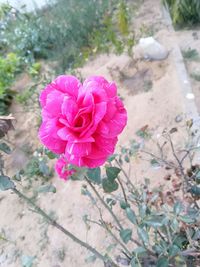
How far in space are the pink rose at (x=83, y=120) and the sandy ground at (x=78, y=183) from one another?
1524 millimetres

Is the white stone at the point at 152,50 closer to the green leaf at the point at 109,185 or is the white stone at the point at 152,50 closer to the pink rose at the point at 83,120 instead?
the green leaf at the point at 109,185

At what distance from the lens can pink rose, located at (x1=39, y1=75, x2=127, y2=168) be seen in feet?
3.28

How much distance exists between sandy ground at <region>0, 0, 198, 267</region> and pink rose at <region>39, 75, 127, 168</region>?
1.52 metres

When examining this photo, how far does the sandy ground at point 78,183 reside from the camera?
103 inches

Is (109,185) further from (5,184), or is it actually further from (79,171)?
(5,184)

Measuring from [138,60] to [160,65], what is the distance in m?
0.29

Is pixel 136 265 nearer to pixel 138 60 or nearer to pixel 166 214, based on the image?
pixel 166 214

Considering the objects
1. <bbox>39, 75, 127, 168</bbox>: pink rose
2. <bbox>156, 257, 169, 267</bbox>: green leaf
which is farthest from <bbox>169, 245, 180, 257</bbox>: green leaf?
<bbox>39, 75, 127, 168</bbox>: pink rose

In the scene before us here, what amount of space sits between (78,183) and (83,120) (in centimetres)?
209

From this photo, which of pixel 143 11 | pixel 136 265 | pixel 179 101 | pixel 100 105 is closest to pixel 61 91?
pixel 100 105

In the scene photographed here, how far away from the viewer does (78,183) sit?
10.00 ft

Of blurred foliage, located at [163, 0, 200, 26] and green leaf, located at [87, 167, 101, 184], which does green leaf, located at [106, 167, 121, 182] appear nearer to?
green leaf, located at [87, 167, 101, 184]

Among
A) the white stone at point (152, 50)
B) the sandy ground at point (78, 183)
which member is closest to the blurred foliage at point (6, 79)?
the sandy ground at point (78, 183)

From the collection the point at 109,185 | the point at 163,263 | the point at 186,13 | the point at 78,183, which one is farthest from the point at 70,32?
the point at 163,263
